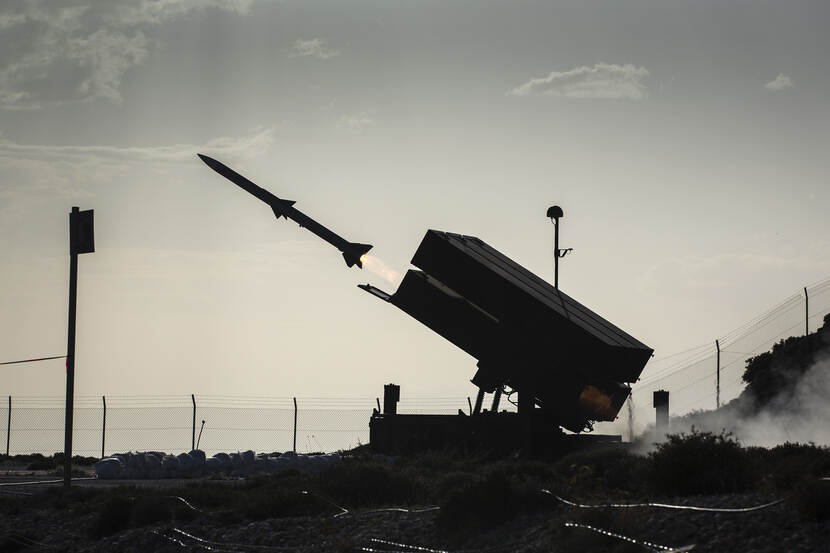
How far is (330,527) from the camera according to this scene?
52.3ft

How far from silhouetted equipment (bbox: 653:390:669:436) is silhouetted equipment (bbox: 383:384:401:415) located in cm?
647

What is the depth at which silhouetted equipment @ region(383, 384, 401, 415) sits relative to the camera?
27.8m

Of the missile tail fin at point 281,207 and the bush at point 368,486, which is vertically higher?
the missile tail fin at point 281,207

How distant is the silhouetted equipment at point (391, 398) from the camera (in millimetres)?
27797

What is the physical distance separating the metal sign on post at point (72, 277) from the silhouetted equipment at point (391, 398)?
8165mm

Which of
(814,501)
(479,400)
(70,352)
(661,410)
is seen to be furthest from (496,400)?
(814,501)

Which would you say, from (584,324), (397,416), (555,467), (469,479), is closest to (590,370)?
(584,324)

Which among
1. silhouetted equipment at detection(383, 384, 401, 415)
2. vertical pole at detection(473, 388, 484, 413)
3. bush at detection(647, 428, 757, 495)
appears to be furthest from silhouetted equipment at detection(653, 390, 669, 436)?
bush at detection(647, 428, 757, 495)

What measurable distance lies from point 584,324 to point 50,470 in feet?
61.1

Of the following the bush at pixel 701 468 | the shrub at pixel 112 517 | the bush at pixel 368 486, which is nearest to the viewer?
the bush at pixel 701 468

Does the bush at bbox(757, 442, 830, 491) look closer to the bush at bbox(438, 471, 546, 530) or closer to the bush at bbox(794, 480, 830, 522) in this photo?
the bush at bbox(794, 480, 830, 522)

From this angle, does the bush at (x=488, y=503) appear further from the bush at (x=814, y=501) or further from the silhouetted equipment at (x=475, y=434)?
the silhouetted equipment at (x=475, y=434)

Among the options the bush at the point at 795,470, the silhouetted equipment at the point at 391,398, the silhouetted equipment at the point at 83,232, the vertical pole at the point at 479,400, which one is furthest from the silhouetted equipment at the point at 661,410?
the silhouetted equipment at the point at 83,232

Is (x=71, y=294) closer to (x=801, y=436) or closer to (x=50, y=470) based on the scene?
(x=50, y=470)
